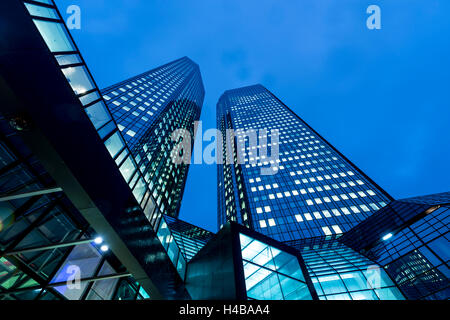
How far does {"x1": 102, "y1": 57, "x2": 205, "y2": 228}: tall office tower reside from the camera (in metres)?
40.0

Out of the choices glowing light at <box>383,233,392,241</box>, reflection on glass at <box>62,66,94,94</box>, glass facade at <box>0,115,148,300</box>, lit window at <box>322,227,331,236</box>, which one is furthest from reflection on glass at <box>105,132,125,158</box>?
lit window at <box>322,227,331,236</box>

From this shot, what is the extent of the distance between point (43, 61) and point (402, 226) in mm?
39429

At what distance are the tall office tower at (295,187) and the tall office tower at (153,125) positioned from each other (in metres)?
20.4

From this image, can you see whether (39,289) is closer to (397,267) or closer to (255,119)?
(397,267)

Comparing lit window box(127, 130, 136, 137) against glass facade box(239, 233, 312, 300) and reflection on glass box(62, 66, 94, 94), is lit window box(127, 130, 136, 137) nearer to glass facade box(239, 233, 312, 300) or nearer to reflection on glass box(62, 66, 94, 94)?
reflection on glass box(62, 66, 94, 94)

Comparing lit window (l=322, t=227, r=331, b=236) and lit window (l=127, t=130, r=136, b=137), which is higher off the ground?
lit window (l=127, t=130, r=136, b=137)

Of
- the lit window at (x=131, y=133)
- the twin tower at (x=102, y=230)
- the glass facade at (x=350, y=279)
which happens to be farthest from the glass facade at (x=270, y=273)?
the lit window at (x=131, y=133)

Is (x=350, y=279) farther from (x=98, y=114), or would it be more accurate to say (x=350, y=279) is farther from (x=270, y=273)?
(x=98, y=114)

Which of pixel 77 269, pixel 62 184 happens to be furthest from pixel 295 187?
pixel 62 184

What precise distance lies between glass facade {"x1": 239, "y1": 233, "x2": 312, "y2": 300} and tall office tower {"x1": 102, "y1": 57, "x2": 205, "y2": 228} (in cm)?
2093

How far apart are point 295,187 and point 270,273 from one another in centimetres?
4509

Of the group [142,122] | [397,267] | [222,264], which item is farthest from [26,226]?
[142,122]

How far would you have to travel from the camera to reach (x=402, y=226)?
92.0ft

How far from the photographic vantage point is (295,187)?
176 feet
